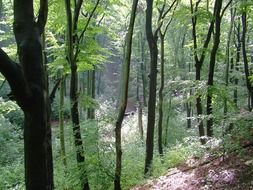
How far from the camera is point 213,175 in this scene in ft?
23.9

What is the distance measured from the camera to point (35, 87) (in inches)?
164

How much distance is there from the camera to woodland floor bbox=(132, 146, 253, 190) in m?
6.65

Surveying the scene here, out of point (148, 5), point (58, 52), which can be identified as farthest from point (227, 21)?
point (58, 52)

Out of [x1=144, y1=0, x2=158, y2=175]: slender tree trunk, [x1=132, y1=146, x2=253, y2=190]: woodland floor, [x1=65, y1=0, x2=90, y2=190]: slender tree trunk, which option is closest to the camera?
[x1=132, y1=146, x2=253, y2=190]: woodland floor

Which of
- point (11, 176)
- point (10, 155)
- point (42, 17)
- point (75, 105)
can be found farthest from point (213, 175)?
point (10, 155)

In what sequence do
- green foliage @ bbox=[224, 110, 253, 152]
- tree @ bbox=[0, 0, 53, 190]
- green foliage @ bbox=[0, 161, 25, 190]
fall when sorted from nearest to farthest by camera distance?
tree @ bbox=[0, 0, 53, 190]
green foliage @ bbox=[224, 110, 253, 152]
green foliage @ bbox=[0, 161, 25, 190]

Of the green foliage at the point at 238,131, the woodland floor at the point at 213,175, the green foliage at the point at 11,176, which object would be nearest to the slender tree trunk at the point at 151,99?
the woodland floor at the point at 213,175

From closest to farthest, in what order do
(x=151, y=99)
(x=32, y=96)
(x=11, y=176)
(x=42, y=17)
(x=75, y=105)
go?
(x=32, y=96), (x=42, y=17), (x=75, y=105), (x=151, y=99), (x=11, y=176)

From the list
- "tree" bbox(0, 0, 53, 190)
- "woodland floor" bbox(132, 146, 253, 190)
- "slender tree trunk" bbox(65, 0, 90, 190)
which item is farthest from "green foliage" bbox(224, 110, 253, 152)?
"tree" bbox(0, 0, 53, 190)

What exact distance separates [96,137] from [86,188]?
118 cm

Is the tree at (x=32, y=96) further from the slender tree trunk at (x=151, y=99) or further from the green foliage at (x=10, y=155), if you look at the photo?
the green foliage at (x=10, y=155)

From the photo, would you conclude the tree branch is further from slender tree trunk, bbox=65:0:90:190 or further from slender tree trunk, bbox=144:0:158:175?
slender tree trunk, bbox=144:0:158:175

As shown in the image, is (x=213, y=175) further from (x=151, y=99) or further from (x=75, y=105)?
(x=151, y=99)

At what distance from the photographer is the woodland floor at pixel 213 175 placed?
262 inches
